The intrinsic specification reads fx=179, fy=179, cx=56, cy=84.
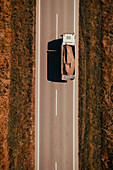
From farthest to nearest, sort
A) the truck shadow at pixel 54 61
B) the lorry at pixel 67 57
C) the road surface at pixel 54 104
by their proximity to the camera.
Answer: the truck shadow at pixel 54 61, the road surface at pixel 54 104, the lorry at pixel 67 57

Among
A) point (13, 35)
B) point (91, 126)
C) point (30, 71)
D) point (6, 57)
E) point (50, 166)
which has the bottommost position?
point (50, 166)

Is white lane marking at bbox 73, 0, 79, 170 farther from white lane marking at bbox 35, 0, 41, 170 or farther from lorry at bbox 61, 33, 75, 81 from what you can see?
white lane marking at bbox 35, 0, 41, 170

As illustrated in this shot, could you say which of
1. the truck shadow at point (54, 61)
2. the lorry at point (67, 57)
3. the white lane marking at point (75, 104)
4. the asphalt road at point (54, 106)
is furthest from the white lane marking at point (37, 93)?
the white lane marking at point (75, 104)

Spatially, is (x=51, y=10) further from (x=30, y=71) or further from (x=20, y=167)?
(x=20, y=167)

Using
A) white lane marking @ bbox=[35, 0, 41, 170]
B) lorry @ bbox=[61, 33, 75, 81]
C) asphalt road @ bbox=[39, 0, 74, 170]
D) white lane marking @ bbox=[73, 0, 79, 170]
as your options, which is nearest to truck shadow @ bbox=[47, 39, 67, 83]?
asphalt road @ bbox=[39, 0, 74, 170]

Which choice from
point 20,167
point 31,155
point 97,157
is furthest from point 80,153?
point 20,167

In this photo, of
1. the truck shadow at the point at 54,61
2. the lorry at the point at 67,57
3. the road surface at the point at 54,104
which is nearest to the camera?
the lorry at the point at 67,57

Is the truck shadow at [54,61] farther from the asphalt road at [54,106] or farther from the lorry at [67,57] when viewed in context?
the lorry at [67,57]
